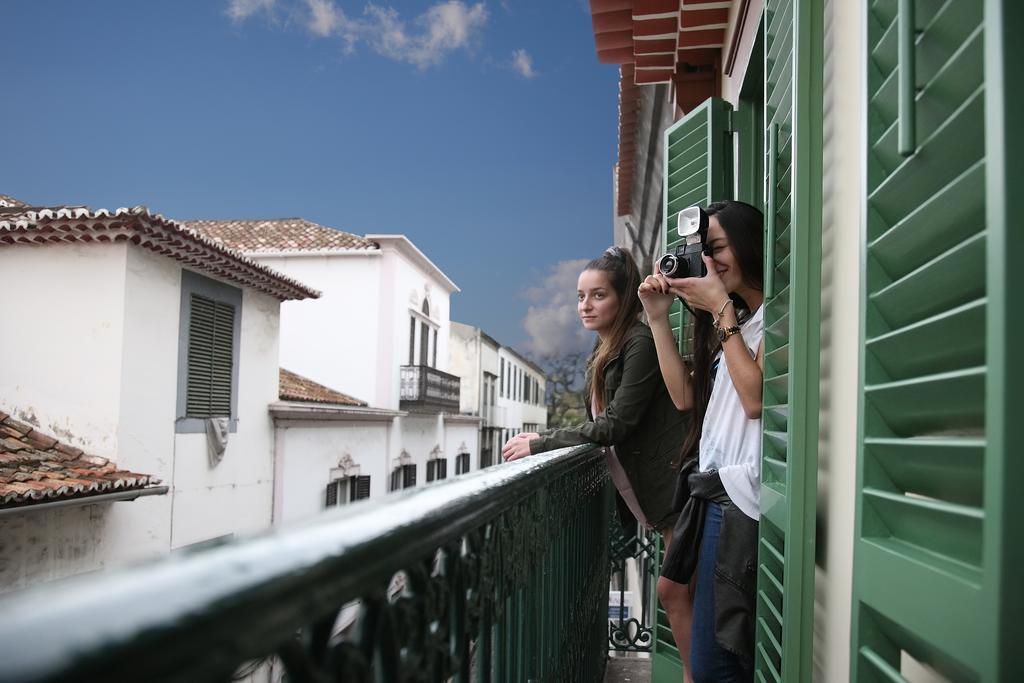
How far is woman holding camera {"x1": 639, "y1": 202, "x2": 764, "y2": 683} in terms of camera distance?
1.94 meters

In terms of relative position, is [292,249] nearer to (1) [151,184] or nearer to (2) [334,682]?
(2) [334,682]

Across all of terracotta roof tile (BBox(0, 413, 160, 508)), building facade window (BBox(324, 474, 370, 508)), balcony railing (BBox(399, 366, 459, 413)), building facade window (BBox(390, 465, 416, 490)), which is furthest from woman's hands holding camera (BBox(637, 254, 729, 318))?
balcony railing (BBox(399, 366, 459, 413))

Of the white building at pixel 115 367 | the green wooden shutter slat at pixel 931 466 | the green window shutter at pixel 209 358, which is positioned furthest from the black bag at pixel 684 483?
the green window shutter at pixel 209 358

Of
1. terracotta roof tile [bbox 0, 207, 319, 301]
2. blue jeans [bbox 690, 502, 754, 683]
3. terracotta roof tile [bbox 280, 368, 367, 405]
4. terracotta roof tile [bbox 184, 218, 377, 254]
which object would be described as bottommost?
blue jeans [bbox 690, 502, 754, 683]

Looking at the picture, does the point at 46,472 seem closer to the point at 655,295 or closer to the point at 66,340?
the point at 66,340

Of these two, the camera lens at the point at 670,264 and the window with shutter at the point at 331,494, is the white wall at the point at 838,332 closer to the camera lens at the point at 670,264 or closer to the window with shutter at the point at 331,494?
the camera lens at the point at 670,264

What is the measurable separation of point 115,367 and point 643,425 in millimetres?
9720

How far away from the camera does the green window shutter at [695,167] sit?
3.63m

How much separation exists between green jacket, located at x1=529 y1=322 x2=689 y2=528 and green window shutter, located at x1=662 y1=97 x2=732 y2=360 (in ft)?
2.09

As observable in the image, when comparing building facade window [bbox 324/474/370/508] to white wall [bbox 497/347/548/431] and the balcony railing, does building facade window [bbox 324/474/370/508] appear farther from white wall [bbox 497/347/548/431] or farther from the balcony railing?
white wall [bbox 497/347/548/431]

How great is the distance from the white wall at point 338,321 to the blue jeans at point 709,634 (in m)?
20.7

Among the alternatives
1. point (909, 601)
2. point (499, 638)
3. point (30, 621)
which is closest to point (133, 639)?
point (30, 621)

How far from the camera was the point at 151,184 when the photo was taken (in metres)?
135

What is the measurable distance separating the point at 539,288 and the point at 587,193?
26.7 m
